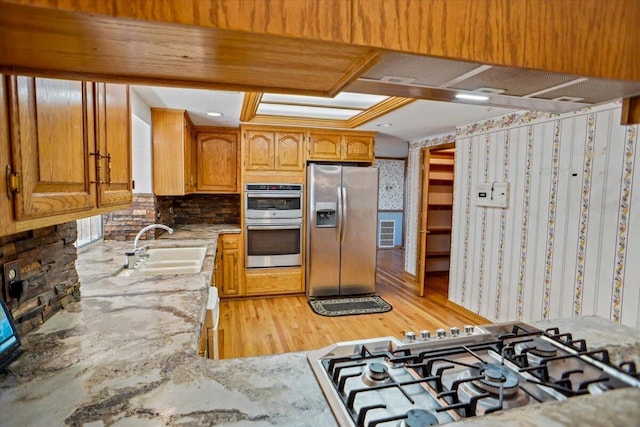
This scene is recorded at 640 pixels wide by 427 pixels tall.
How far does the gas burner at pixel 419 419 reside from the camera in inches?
24.7

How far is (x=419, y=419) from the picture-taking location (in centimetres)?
64

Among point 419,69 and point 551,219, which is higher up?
point 419,69

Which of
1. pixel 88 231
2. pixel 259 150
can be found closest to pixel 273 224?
pixel 259 150

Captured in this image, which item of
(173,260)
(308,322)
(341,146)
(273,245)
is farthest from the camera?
(341,146)

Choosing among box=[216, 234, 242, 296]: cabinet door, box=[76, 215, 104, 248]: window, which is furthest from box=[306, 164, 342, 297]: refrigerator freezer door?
box=[76, 215, 104, 248]: window

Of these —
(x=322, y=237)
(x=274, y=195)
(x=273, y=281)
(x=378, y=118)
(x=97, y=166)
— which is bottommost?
(x=273, y=281)

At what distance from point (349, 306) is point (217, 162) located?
240 centimetres

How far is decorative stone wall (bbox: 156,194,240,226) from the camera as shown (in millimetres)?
4344

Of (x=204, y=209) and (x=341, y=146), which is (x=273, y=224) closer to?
(x=204, y=209)

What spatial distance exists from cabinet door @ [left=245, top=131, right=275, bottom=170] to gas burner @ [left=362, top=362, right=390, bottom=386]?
3.40 meters

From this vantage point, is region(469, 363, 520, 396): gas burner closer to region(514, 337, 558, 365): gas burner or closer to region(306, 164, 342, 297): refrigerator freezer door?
region(514, 337, 558, 365): gas burner

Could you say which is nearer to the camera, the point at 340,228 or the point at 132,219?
the point at 132,219

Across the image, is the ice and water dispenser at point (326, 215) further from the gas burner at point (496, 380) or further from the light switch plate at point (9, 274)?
the gas burner at point (496, 380)

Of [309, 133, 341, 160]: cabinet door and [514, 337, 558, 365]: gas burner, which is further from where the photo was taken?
[309, 133, 341, 160]: cabinet door
